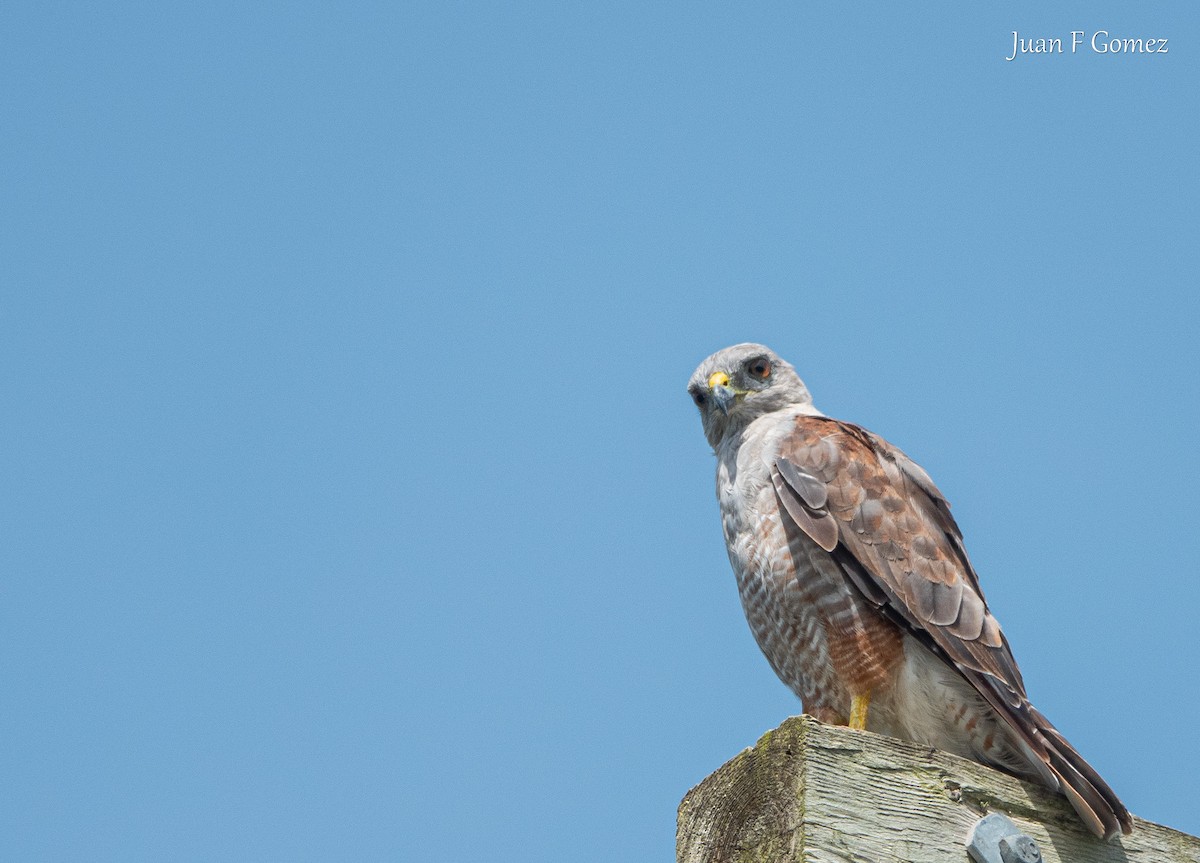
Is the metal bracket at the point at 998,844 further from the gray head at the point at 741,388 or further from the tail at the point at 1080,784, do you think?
the gray head at the point at 741,388

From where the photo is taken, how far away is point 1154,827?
3.32m

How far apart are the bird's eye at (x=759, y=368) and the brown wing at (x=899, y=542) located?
80 centimetres

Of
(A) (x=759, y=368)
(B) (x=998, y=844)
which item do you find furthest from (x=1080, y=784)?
(A) (x=759, y=368)

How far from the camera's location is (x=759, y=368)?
661 centimetres

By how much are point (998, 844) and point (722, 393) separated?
367 cm

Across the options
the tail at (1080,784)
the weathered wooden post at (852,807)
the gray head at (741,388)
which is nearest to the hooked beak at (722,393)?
the gray head at (741,388)

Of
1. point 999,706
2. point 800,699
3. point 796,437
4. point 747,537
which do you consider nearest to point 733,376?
point 796,437

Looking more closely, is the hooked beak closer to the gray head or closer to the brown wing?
the gray head

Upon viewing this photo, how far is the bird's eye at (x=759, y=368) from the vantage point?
21.6 feet

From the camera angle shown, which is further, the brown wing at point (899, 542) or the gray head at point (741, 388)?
the gray head at point (741, 388)

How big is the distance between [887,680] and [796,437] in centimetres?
130

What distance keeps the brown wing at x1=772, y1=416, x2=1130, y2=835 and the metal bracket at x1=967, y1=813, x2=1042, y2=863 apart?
71 cm

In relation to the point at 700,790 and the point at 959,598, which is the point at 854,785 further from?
the point at 959,598

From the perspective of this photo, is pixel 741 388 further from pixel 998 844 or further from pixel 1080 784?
pixel 998 844
